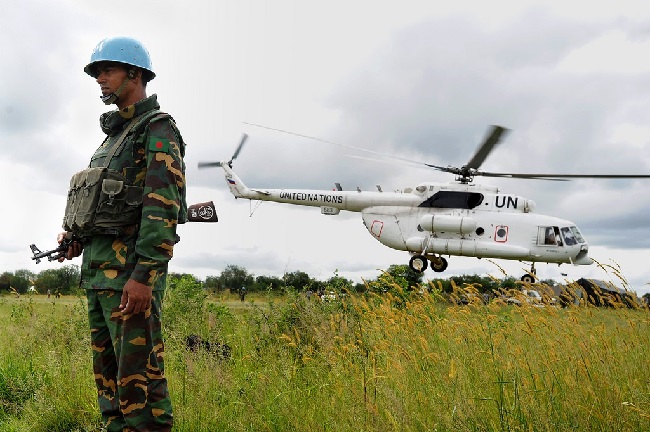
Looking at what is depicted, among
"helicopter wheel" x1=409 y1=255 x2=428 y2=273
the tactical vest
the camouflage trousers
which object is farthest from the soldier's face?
"helicopter wheel" x1=409 y1=255 x2=428 y2=273

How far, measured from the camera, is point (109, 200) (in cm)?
309

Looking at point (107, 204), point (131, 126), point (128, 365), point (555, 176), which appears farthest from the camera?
point (555, 176)

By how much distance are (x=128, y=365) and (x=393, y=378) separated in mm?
1889

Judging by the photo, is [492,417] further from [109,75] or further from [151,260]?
[109,75]

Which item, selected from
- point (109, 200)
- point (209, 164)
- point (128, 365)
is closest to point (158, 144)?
point (109, 200)

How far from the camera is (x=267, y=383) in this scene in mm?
4621

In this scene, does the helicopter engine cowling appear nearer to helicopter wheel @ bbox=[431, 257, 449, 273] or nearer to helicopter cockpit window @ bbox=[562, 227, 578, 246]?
helicopter wheel @ bbox=[431, 257, 449, 273]

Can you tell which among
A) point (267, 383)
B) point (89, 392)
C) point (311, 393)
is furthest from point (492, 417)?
point (89, 392)

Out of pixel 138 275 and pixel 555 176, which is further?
pixel 555 176

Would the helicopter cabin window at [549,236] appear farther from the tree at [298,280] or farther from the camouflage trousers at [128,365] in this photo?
the camouflage trousers at [128,365]

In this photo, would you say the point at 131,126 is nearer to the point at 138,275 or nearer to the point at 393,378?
the point at 138,275

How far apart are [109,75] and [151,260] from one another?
1242 mm

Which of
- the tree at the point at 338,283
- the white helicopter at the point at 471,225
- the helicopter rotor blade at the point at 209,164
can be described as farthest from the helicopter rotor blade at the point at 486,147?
the helicopter rotor blade at the point at 209,164

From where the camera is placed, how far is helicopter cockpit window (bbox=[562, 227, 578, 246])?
655 inches
